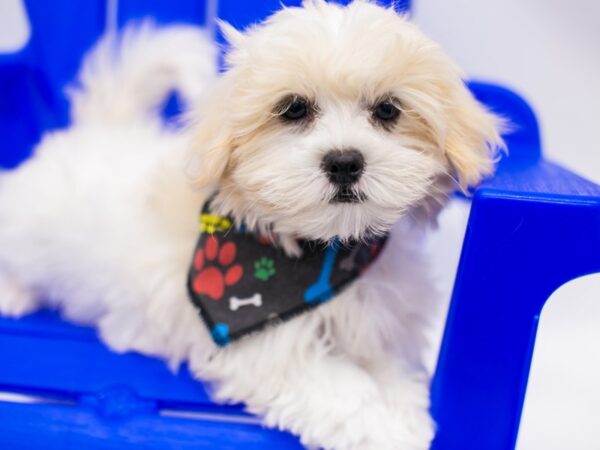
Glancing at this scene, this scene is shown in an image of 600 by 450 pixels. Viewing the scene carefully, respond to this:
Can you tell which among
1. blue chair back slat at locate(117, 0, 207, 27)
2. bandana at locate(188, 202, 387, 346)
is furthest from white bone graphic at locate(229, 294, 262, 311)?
blue chair back slat at locate(117, 0, 207, 27)

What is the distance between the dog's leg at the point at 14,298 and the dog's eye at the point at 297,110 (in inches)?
32.7

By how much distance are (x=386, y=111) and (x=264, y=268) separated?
341mm

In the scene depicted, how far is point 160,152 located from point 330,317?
0.56 metres

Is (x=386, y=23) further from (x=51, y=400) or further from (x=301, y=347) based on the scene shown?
(x=51, y=400)

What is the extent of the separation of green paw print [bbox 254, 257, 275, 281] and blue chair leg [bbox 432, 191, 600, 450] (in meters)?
0.31

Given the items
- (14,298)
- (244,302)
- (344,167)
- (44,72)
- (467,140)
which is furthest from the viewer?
(44,72)

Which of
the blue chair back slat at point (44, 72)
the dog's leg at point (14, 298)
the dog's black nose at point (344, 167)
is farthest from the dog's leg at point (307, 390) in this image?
the blue chair back slat at point (44, 72)

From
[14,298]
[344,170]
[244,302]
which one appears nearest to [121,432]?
[244,302]

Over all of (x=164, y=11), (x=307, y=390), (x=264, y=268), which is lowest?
(x=307, y=390)

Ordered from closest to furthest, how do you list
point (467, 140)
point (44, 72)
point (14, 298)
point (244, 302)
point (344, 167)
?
point (344, 167), point (467, 140), point (244, 302), point (14, 298), point (44, 72)

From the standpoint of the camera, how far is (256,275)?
3.79ft

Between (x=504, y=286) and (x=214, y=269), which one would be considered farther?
(x=214, y=269)

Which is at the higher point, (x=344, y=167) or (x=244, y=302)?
(x=344, y=167)

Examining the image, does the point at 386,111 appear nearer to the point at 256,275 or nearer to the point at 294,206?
the point at 294,206
